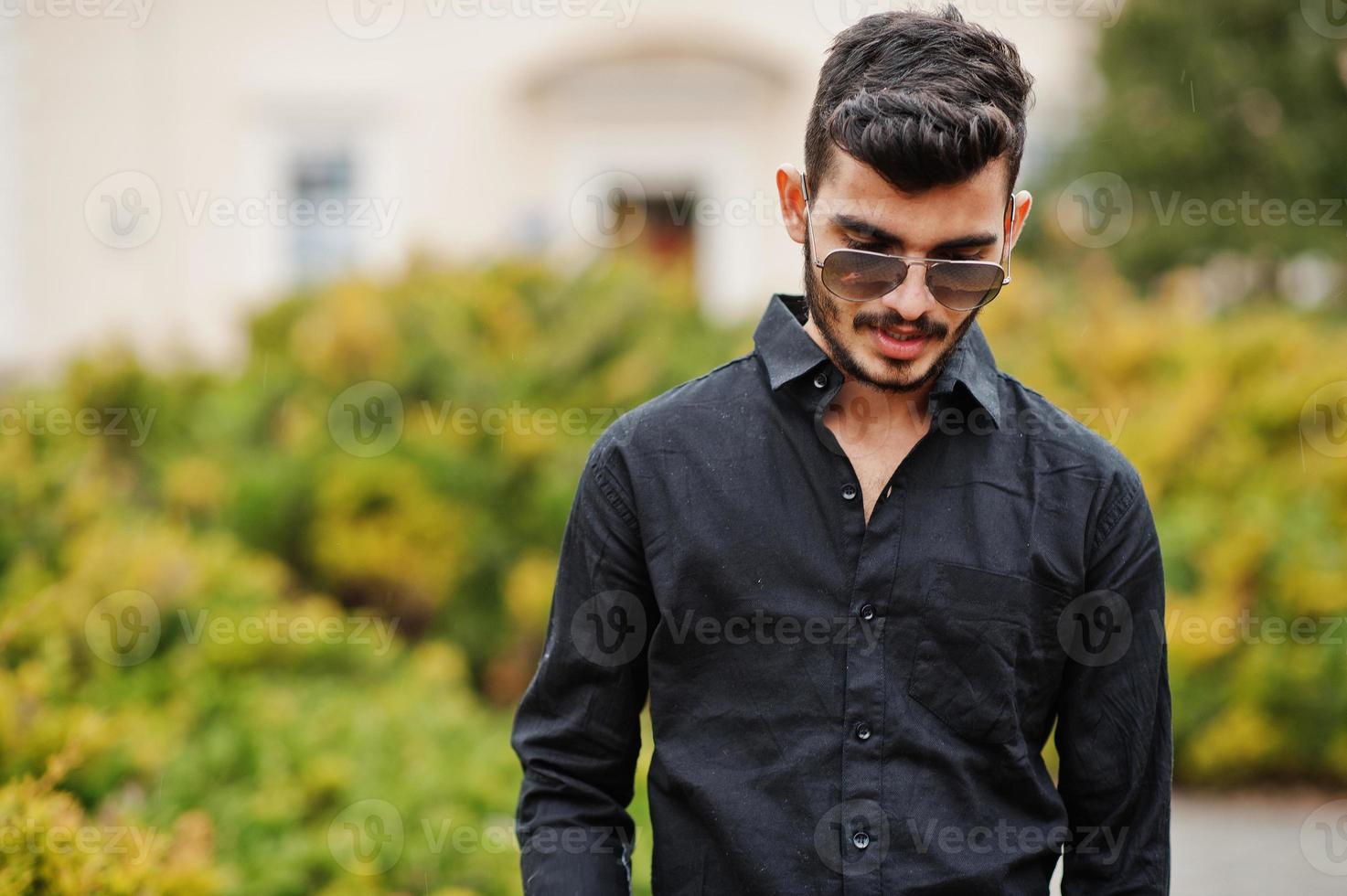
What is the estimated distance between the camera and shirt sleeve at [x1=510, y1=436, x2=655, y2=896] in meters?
1.86

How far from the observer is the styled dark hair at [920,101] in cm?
172

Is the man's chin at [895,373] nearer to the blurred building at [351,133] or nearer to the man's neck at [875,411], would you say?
the man's neck at [875,411]

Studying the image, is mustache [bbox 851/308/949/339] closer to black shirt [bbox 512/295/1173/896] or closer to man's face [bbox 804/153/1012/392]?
man's face [bbox 804/153/1012/392]

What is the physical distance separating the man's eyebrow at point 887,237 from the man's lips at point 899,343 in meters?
0.12

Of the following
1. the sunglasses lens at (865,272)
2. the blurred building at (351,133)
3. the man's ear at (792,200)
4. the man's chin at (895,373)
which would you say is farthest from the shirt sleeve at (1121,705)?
the blurred building at (351,133)

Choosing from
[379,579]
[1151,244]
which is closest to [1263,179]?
[1151,244]

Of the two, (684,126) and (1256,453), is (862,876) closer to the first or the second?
(1256,453)

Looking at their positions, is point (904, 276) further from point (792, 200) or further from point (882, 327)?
point (792, 200)

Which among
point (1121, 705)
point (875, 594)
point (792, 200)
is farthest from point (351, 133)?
point (1121, 705)

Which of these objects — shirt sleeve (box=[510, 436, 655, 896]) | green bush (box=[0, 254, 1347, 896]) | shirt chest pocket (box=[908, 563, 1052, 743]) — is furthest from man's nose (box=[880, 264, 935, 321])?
green bush (box=[0, 254, 1347, 896])

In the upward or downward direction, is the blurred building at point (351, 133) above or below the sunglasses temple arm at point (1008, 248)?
above

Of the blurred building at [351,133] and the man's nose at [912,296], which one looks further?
the blurred building at [351,133]

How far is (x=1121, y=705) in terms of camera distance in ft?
6.08

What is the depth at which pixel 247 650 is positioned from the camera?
4234mm
